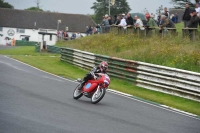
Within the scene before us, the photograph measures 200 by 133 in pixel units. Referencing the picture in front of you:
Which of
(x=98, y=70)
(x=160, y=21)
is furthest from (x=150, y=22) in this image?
(x=98, y=70)

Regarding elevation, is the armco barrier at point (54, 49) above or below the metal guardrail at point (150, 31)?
below

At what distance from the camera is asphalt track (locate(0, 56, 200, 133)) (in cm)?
1088

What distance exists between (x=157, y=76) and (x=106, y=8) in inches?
4395

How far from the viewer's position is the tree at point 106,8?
126938 millimetres

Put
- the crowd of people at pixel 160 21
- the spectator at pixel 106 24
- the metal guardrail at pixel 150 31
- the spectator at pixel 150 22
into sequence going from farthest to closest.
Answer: the spectator at pixel 106 24 < the spectator at pixel 150 22 < the metal guardrail at pixel 150 31 < the crowd of people at pixel 160 21

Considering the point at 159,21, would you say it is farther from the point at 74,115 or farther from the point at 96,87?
the point at 74,115

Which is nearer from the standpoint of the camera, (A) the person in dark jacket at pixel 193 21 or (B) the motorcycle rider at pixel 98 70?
(B) the motorcycle rider at pixel 98 70

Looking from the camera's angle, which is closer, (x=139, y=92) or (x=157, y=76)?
(x=139, y=92)

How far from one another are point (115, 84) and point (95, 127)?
12099 millimetres

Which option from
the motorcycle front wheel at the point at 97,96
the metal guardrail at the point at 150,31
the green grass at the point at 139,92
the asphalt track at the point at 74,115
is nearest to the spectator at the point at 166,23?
the metal guardrail at the point at 150,31

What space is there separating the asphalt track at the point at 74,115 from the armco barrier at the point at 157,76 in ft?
7.60

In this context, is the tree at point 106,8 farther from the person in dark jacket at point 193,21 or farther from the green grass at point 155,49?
the person in dark jacket at point 193,21

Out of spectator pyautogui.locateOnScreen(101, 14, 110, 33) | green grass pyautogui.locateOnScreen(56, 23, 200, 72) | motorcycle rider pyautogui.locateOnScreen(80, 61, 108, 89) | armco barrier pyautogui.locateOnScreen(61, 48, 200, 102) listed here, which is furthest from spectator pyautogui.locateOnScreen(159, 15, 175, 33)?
motorcycle rider pyautogui.locateOnScreen(80, 61, 108, 89)

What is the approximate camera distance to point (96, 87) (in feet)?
53.0
